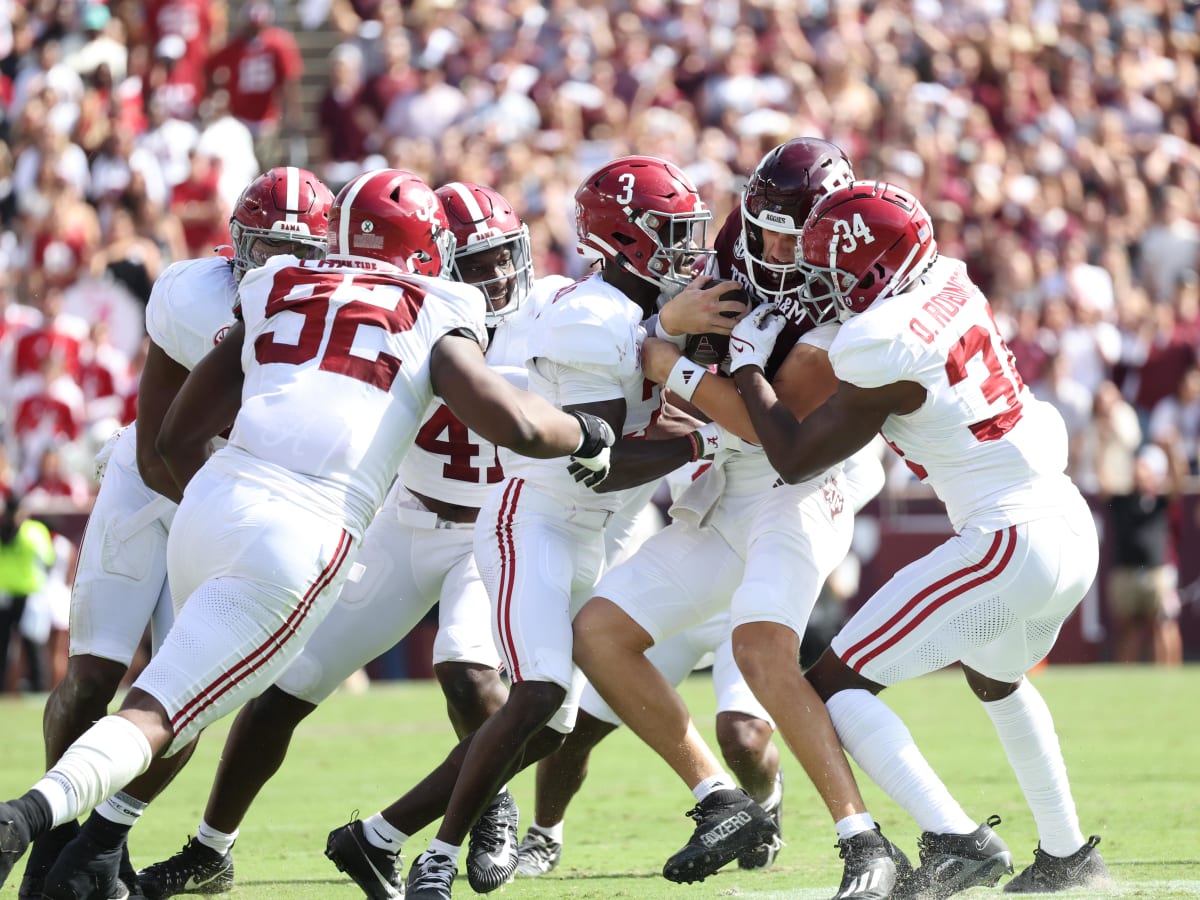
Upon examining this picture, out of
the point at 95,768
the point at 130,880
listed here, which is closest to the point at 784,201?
the point at 95,768

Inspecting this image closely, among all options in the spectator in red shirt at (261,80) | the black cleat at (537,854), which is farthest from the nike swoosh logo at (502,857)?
the spectator in red shirt at (261,80)

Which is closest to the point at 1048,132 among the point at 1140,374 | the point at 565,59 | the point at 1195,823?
the point at 1140,374

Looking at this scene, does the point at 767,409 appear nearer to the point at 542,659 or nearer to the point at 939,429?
the point at 939,429

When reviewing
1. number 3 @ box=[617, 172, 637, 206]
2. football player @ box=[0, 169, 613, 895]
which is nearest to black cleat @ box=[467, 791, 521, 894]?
football player @ box=[0, 169, 613, 895]

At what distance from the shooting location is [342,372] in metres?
4.51

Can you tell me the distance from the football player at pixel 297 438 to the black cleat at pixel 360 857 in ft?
1.83

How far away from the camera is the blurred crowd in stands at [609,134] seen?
13.0 m

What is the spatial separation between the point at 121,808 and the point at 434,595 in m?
1.15

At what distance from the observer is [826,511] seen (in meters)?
5.16

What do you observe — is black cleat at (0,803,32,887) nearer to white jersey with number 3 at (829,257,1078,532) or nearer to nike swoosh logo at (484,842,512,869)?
nike swoosh logo at (484,842,512,869)

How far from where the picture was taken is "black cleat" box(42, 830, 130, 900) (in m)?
4.75

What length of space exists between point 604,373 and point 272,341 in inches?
37.7

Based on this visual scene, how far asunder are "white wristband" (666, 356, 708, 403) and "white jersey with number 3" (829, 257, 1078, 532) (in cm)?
43

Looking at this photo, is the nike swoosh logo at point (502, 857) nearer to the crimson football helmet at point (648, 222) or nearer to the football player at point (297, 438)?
the football player at point (297, 438)
